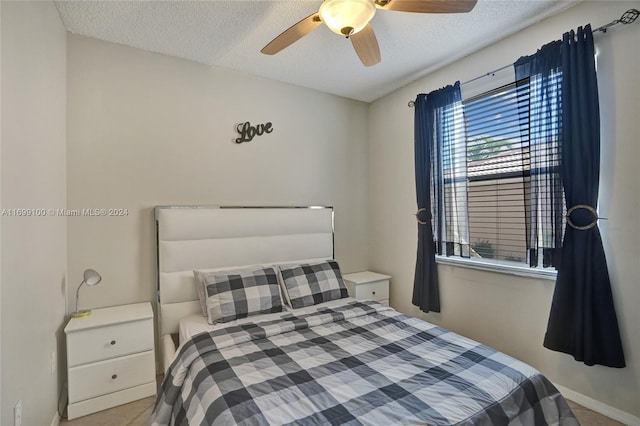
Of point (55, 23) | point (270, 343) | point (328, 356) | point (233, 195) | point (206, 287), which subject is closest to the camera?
point (328, 356)

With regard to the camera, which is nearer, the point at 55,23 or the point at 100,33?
the point at 55,23

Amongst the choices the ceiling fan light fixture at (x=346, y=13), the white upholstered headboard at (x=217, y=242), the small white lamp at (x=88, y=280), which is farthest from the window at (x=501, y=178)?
→ the small white lamp at (x=88, y=280)

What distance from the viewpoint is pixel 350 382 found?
4.62 ft

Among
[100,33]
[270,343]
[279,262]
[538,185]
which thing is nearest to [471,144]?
[538,185]

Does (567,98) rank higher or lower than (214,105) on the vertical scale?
lower

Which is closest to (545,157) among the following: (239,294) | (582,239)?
(582,239)

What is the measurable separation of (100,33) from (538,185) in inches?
132

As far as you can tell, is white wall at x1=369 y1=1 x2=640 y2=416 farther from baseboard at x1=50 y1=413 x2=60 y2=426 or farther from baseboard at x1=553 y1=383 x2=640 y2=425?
baseboard at x1=50 y1=413 x2=60 y2=426

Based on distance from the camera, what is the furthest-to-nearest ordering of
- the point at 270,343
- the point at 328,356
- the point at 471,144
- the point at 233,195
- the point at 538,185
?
the point at 233,195
the point at 471,144
the point at 538,185
the point at 270,343
the point at 328,356

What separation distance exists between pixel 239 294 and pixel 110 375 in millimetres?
966

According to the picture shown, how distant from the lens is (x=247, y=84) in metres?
2.93

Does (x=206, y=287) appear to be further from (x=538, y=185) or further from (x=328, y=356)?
(x=538, y=185)

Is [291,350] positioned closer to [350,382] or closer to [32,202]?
[350,382]

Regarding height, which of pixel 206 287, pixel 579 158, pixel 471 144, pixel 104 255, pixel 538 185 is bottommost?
pixel 206 287
